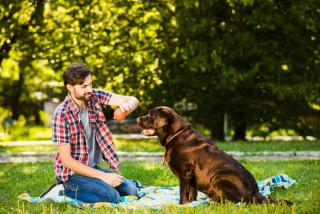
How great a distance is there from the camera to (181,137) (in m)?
6.33

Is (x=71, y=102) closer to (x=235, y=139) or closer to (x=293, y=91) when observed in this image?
(x=293, y=91)

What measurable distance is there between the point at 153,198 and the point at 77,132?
1.22m

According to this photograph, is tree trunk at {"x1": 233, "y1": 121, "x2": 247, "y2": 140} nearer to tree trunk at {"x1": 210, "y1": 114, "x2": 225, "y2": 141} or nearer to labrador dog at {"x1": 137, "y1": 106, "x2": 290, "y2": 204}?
tree trunk at {"x1": 210, "y1": 114, "x2": 225, "y2": 141}

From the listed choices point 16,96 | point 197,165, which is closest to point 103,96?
point 197,165

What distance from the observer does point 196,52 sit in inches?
678

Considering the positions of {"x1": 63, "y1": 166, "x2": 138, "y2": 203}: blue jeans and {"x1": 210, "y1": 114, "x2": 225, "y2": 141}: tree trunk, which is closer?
{"x1": 63, "y1": 166, "x2": 138, "y2": 203}: blue jeans

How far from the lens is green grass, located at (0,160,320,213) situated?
5.32 meters

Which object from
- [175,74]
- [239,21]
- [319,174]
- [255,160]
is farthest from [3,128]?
[319,174]

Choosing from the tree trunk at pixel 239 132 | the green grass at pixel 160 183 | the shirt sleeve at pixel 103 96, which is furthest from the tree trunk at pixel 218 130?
the shirt sleeve at pixel 103 96

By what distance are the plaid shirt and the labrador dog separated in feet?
2.20

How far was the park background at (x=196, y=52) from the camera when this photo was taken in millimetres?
16828

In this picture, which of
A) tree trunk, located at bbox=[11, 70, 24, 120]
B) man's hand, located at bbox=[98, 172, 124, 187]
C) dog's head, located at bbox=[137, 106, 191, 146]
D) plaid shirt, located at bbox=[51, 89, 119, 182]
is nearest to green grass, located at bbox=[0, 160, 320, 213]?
man's hand, located at bbox=[98, 172, 124, 187]

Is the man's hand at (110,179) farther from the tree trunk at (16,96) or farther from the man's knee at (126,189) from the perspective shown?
the tree trunk at (16,96)

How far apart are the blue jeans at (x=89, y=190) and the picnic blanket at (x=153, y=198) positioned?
0.10m
